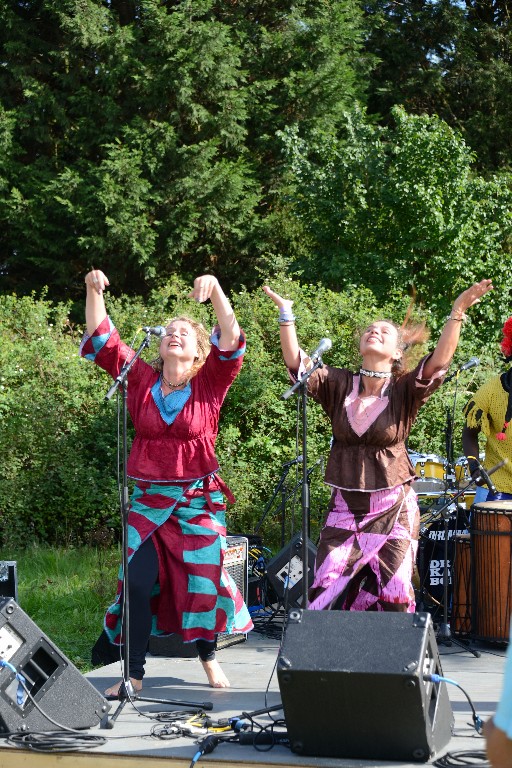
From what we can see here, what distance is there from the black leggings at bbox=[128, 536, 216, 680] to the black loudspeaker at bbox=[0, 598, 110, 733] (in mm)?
571

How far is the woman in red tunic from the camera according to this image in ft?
15.5

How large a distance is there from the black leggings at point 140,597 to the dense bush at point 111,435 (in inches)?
165

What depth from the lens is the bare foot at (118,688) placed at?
181 inches

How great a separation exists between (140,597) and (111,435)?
16.3ft

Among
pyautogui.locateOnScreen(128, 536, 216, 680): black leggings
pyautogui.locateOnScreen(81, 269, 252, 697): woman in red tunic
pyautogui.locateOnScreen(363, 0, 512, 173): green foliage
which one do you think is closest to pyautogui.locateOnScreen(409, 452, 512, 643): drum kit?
pyautogui.locateOnScreen(81, 269, 252, 697): woman in red tunic

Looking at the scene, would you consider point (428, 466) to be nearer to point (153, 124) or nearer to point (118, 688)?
point (118, 688)

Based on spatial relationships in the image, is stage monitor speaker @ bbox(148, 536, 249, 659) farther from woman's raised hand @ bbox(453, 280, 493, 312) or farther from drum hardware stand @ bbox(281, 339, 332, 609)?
woman's raised hand @ bbox(453, 280, 493, 312)

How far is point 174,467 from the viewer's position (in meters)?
4.77

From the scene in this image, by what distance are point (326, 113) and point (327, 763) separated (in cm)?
1440

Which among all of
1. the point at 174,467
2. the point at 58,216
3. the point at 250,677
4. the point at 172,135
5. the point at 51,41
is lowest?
the point at 250,677

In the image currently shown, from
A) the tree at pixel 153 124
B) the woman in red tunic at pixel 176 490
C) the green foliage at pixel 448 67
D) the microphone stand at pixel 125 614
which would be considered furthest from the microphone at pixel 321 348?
the green foliage at pixel 448 67

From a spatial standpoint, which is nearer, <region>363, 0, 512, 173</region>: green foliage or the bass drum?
the bass drum

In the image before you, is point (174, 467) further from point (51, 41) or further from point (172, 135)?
point (51, 41)

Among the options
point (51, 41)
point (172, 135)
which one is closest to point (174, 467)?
point (172, 135)
